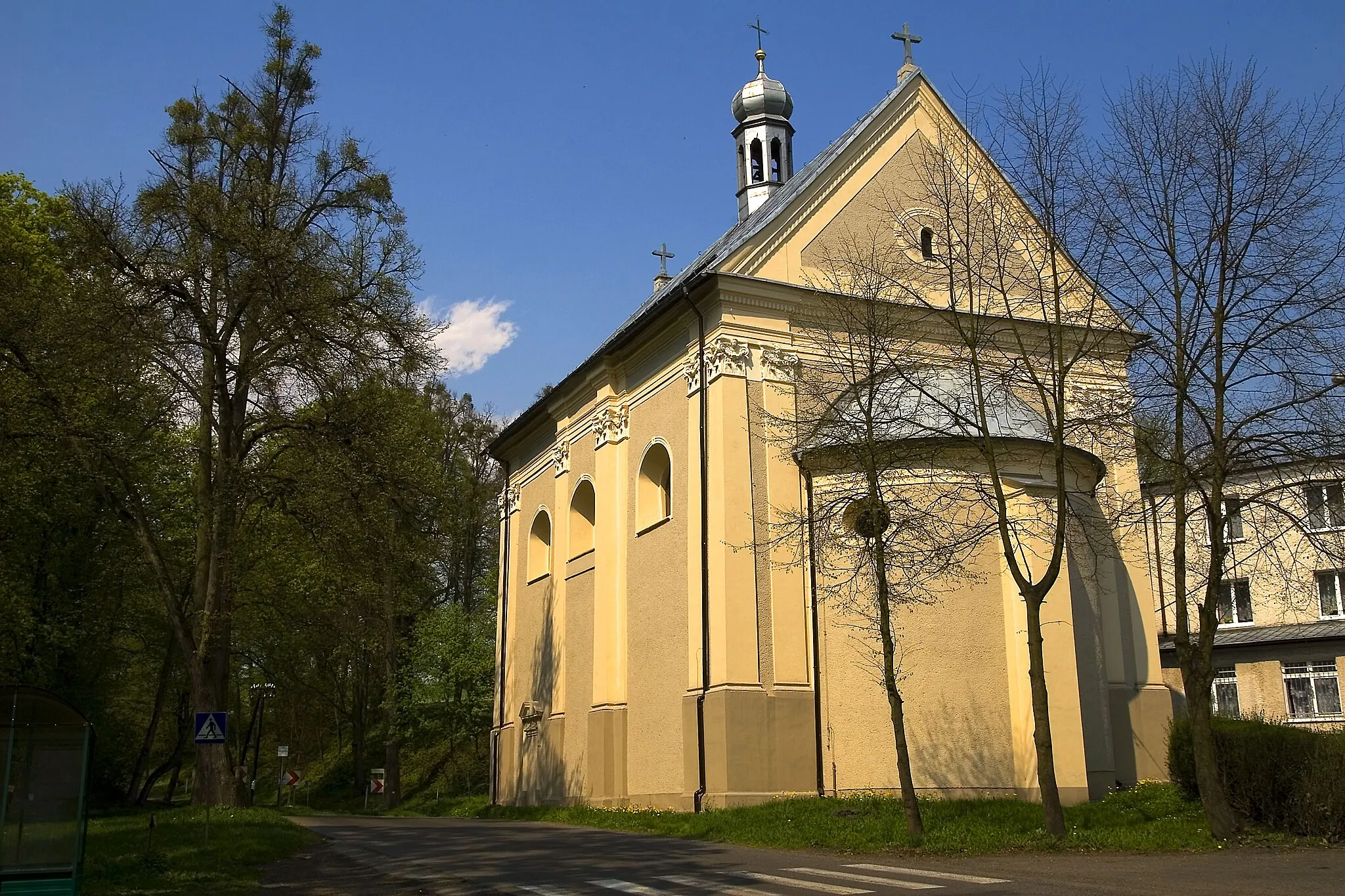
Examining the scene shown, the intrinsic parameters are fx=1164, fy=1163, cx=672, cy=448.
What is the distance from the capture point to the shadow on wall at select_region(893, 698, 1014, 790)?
63.1 feet

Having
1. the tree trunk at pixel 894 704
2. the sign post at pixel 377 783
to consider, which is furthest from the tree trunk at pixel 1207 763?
the sign post at pixel 377 783

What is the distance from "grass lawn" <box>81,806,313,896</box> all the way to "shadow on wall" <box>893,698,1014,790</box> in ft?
32.6

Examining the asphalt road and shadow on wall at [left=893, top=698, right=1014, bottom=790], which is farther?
shadow on wall at [left=893, top=698, right=1014, bottom=790]

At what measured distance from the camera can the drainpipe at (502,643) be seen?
32.6 m

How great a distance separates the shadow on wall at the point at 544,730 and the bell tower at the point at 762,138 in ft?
41.7

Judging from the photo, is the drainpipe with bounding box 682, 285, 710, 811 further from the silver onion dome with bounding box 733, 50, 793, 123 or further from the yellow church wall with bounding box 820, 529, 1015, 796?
the silver onion dome with bounding box 733, 50, 793, 123

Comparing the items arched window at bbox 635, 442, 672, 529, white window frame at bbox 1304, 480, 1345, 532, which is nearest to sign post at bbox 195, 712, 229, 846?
arched window at bbox 635, 442, 672, 529

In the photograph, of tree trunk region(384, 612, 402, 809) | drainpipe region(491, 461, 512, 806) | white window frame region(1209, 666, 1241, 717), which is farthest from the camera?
tree trunk region(384, 612, 402, 809)

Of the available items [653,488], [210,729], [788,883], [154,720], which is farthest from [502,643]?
[788,883]

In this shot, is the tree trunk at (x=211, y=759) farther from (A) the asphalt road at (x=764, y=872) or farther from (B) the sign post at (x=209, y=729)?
(A) the asphalt road at (x=764, y=872)

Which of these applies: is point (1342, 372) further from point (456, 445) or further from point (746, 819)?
point (456, 445)

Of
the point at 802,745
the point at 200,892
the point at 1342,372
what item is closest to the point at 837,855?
the point at 802,745

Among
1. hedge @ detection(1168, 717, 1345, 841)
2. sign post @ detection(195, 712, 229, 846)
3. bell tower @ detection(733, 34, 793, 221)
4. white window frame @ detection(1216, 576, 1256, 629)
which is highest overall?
bell tower @ detection(733, 34, 793, 221)

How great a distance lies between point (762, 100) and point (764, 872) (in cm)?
2531
